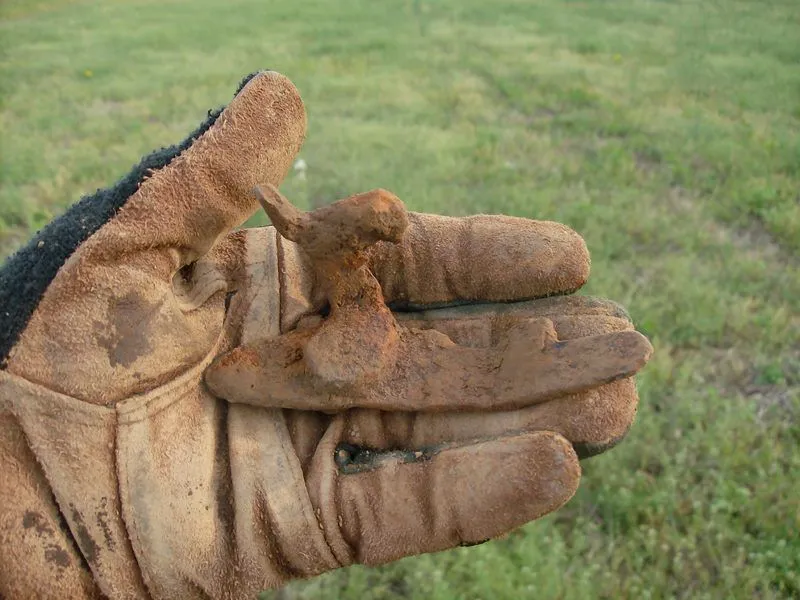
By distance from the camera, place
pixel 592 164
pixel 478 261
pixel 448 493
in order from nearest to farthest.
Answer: pixel 448 493 → pixel 478 261 → pixel 592 164

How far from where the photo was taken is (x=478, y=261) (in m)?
1.66

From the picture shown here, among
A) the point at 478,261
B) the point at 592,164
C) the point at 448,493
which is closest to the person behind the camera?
the point at 448,493

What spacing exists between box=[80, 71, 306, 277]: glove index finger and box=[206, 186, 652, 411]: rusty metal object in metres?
0.13

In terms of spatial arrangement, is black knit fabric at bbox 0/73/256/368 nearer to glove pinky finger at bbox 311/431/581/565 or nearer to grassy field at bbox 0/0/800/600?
glove pinky finger at bbox 311/431/581/565

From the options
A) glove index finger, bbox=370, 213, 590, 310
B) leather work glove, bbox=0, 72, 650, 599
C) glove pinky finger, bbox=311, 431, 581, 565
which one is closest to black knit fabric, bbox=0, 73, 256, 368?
leather work glove, bbox=0, 72, 650, 599

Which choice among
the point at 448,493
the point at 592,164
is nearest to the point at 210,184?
the point at 448,493

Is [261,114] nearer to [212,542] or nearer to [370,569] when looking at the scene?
[212,542]

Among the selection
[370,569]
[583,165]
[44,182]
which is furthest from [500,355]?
[44,182]

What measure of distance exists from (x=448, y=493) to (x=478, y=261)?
1.85 feet

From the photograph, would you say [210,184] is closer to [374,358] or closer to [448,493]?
[374,358]

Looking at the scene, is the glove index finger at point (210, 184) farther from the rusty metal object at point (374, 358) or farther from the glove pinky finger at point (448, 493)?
the glove pinky finger at point (448, 493)

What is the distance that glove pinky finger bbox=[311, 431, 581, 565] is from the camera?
51.4 inches

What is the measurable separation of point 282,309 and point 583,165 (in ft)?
13.0

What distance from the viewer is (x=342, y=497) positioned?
1413 millimetres
